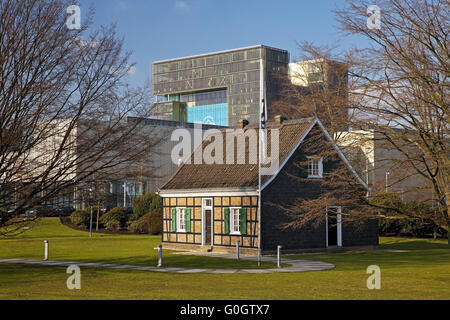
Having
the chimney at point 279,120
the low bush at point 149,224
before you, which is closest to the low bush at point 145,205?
the low bush at point 149,224

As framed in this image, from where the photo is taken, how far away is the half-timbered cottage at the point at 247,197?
100 ft

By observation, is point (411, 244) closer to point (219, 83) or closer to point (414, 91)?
point (414, 91)

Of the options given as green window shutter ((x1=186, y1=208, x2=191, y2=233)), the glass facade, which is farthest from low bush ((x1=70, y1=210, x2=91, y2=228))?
the glass facade

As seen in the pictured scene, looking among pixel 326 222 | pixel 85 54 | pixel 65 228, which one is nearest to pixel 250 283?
pixel 85 54

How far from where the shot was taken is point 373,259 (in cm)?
A: 2858

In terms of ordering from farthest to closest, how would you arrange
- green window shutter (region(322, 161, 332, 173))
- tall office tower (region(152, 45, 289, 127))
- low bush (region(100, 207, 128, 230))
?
1. tall office tower (region(152, 45, 289, 127))
2. low bush (region(100, 207, 128, 230))
3. green window shutter (region(322, 161, 332, 173))

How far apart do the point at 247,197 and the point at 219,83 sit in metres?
96.7

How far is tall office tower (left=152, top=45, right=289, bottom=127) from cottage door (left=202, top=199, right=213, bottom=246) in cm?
8250

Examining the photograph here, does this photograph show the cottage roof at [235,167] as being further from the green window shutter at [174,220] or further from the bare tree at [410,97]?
the bare tree at [410,97]

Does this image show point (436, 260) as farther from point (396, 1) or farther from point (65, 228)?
point (65, 228)

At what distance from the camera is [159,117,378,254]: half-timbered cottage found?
30.6m

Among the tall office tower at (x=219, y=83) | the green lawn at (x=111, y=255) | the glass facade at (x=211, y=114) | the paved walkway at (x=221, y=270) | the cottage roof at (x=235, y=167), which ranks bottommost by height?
the green lawn at (x=111, y=255)

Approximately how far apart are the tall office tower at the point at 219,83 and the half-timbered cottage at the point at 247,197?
8043 centimetres

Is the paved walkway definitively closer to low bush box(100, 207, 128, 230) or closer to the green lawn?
the green lawn
